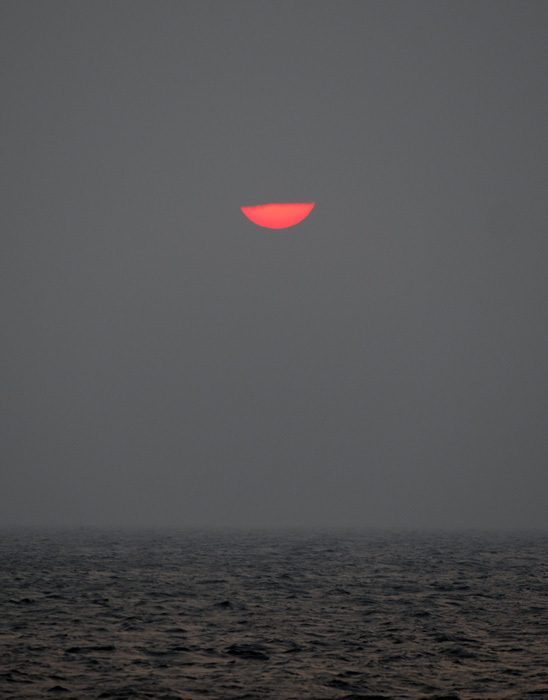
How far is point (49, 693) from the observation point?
15.8 meters

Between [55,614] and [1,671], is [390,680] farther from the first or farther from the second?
[55,614]

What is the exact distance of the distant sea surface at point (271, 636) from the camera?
16.9 meters

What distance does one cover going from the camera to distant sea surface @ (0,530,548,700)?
667 inches

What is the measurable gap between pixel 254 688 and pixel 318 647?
502 cm

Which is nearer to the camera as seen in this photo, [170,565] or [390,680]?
[390,680]

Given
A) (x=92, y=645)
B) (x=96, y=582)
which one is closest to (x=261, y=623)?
(x=92, y=645)

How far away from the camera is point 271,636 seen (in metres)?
23.1

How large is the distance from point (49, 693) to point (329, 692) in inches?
248

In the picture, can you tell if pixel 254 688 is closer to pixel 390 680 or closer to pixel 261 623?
pixel 390 680

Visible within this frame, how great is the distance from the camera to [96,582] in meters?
38.1

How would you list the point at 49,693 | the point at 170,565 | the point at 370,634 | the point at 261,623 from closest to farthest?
the point at 49,693
the point at 370,634
the point at 261,623
the point at 170,565

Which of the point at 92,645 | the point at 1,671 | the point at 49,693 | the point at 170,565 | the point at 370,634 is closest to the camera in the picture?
the point at 49,693

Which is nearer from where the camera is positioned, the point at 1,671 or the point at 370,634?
the point at 1,671

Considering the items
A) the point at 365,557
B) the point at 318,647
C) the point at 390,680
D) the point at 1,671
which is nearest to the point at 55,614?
the point at 1,671
